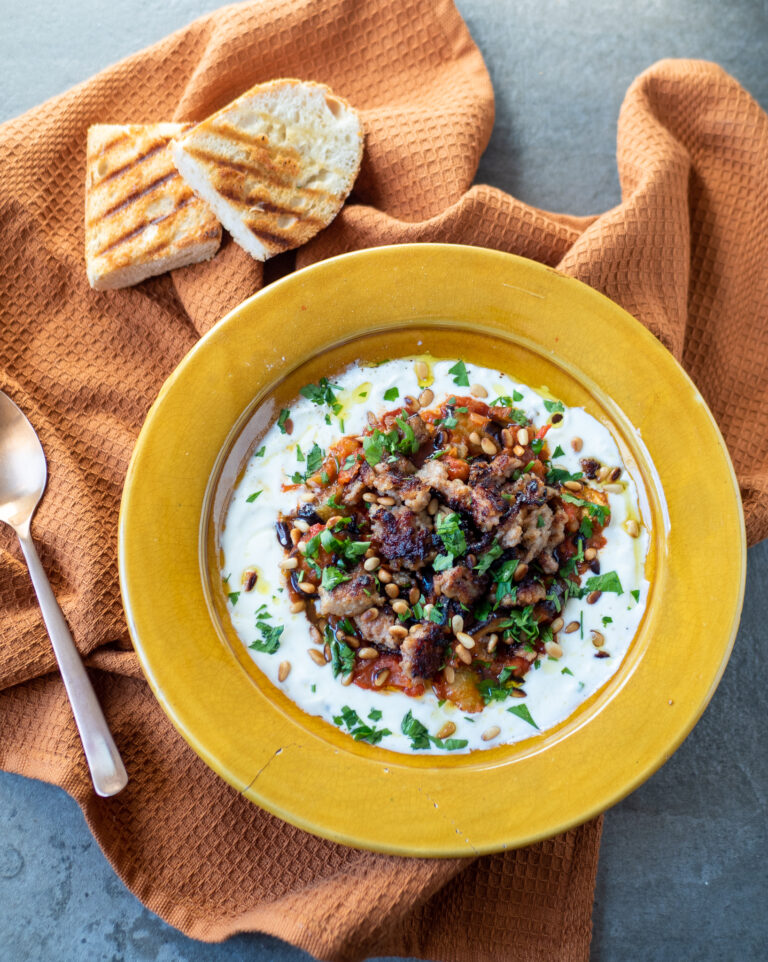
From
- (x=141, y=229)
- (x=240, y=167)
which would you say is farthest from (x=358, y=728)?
(x=240, y=167)

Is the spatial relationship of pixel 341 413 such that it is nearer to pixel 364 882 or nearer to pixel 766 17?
pixel 364 882

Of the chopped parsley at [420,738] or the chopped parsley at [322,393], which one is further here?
the chopped parsley at [322,393]

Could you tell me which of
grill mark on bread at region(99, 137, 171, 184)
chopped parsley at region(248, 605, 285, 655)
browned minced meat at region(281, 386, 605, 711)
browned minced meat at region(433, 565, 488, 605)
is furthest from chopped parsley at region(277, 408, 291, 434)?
grill mark on bread at region(99, 137, 171, 184)

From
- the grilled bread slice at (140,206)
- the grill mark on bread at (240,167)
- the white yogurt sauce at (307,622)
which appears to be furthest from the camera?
the grilled bread slice at (140,206)

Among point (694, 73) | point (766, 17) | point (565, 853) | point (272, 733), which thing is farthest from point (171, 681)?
point (766, 17)

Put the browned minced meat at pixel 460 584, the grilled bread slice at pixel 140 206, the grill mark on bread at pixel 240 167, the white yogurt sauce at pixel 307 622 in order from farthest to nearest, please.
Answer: the grilled bread slice at pixel 140 206, the grill mark on bread at pixel 240 167, the white yogurt sauce at pixel 307 622, the browned minced meat at pixel 460 584

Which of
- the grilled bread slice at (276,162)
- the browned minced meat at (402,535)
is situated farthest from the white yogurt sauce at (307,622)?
the grilled bread slice at (276,162)

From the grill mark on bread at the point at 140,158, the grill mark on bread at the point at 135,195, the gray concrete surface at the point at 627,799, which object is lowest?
the gray concrete surface at the point at 627,799

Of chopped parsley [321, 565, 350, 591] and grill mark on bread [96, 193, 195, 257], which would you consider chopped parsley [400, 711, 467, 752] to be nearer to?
chopped parsley [321, 565, 350, 591]

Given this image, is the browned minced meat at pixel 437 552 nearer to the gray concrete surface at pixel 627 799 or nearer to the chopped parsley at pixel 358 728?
the chopped parsley at pixel 358 728
